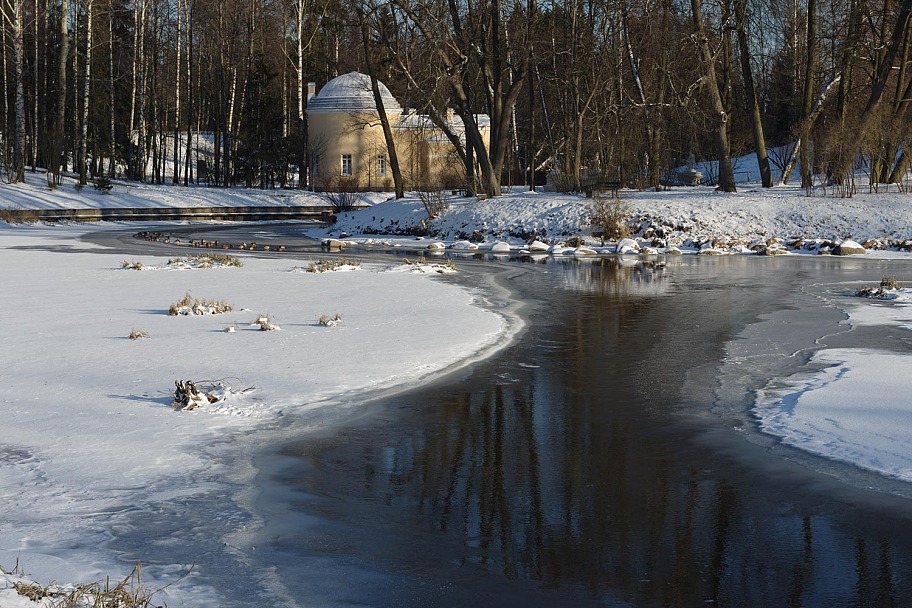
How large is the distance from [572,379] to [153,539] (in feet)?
17.4

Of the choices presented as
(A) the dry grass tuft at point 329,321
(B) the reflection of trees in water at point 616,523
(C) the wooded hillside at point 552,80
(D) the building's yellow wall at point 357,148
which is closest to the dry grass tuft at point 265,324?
(A) the dry grass tuft at point 329,321

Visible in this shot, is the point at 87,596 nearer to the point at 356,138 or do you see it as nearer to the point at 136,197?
the point at 136,197

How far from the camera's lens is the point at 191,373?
9.90 m

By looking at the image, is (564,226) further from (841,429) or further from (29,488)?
(29,488)

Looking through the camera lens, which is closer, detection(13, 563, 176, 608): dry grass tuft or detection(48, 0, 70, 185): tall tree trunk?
detection(13, 563, 176, 608): dry grass tuft

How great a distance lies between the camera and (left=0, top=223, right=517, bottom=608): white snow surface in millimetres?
6156

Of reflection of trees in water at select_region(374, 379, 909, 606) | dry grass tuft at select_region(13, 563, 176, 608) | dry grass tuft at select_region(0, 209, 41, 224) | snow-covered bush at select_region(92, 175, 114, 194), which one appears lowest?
reflection of trees in water at select_region(374, 379, 909, 606)

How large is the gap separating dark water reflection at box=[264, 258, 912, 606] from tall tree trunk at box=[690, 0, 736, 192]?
25.8 m

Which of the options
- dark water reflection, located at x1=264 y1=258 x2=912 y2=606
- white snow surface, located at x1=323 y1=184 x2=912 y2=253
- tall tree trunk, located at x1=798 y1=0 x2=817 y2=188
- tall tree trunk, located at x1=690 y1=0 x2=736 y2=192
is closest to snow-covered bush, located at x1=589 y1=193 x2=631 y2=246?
white snow surface, located at x1=323 y1=184 x2=912 y2=253

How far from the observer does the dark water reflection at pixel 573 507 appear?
5035mm

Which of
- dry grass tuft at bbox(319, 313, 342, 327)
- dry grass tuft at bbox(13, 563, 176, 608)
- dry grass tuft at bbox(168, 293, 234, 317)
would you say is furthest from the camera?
dry grass tuft at bbox(168, 293, 234, 317)

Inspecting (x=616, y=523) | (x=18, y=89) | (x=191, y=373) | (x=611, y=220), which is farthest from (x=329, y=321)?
(x=18, y=89)

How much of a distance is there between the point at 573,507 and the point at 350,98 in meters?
58.6

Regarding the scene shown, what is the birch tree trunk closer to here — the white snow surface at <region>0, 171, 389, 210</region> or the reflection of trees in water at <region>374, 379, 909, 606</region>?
the white snow surface at <region>0, 171, 389, 210</region>
